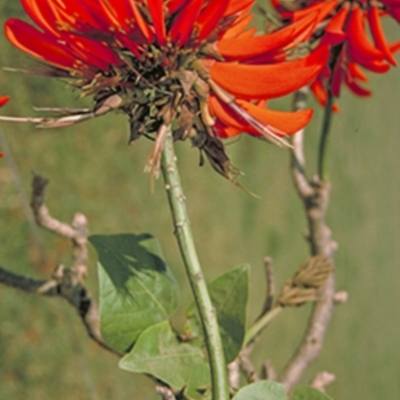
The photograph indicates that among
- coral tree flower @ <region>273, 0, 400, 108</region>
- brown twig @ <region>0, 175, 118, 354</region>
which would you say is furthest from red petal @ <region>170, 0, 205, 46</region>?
brown twig @ <region>0, 175, 118, 354</region>

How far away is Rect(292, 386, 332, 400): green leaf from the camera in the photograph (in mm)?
526

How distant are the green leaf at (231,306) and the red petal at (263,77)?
19 centimetres

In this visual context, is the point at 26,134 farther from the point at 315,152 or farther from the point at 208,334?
the point at 315,152

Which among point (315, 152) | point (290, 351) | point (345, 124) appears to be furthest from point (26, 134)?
point (345, 124)

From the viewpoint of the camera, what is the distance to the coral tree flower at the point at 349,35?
0.68 meters

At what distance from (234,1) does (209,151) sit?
107 mm

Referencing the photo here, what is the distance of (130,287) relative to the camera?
0.62 meters

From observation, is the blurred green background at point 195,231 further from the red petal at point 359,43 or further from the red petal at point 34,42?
the red petal at point 359,43

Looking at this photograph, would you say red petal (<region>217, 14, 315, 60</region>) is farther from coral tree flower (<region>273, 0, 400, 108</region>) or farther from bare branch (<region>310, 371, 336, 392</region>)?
bare branch (<region>310, 371, 336, 392</region>)

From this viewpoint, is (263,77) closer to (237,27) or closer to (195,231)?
(237,27)

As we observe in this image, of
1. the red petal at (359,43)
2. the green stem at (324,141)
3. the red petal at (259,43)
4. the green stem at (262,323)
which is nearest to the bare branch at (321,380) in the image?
the green stem at (262,323)

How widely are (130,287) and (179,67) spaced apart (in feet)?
0.70

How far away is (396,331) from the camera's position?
6430 mm

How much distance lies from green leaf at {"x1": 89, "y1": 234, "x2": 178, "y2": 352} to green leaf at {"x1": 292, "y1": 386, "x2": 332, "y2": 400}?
0.15 m
